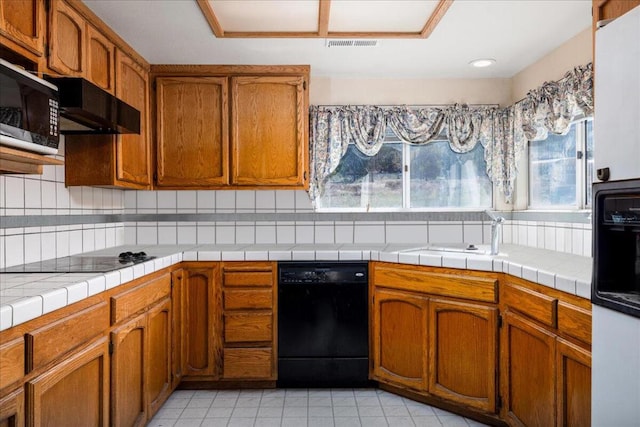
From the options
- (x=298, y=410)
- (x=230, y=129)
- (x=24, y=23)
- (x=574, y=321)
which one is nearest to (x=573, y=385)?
(x=574, y=321)

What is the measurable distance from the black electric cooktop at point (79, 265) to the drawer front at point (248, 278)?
1.84 feet

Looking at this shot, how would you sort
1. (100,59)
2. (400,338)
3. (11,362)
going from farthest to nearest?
(400,338) → (100,59) → (11,362)

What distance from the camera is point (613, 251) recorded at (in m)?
1.39

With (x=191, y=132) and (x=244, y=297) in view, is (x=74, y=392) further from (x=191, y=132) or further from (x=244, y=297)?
(x=191, y=132)

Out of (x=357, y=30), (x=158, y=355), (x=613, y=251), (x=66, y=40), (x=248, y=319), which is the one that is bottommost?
(x=158, y=355)

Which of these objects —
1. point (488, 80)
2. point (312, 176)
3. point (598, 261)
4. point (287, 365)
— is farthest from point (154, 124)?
point (598, 261)

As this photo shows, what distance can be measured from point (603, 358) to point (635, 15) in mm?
1011

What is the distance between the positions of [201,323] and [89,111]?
1.47 metres

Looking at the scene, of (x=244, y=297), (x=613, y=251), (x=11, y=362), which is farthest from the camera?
(x=244, y=297)

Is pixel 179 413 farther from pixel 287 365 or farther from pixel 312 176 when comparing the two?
pixel 312 176

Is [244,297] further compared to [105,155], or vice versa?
[244,297]

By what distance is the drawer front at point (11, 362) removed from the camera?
4.01 ft

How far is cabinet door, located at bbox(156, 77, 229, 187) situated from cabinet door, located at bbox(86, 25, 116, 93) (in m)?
0.58

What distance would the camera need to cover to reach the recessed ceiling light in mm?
2984
